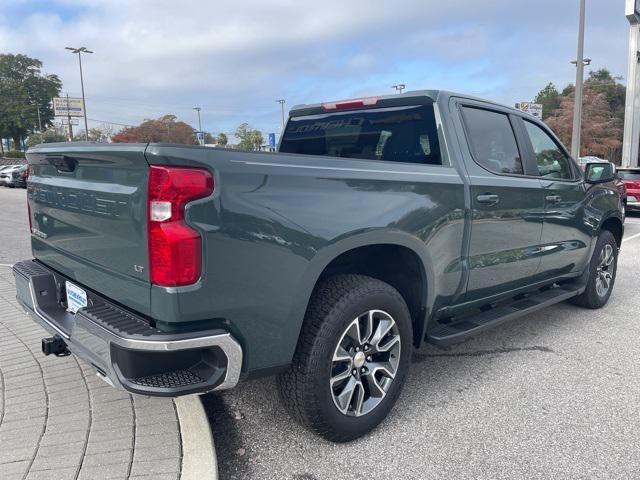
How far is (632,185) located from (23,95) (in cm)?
7231

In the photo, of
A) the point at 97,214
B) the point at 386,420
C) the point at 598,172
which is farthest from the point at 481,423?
the point at 598,172

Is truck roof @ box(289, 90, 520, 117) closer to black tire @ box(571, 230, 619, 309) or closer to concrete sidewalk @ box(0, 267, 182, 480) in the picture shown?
black tire @ box(571, 230, 619, 309)

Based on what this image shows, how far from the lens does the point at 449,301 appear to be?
11.2ft

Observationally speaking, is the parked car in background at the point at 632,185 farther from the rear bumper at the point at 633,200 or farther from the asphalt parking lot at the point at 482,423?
the asphalt parking lot at the point at 482,423

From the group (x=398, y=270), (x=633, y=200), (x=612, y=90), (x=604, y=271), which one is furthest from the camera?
(x=612, y=90)

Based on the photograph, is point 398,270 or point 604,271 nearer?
point 398,270

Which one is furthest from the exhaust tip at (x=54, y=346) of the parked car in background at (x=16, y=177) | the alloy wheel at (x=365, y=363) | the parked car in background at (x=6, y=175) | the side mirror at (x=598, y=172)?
the parked car in background at (x=6, y=175)

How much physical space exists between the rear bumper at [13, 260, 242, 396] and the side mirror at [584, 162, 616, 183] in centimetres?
388

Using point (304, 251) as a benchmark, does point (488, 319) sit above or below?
below

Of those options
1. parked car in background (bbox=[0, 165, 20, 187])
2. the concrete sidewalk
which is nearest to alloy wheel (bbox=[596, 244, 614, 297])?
the concrete sidewalk

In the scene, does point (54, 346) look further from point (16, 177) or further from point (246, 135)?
point (246, 135)

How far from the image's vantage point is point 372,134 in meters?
3.88

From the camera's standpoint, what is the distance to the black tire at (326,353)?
2586mm

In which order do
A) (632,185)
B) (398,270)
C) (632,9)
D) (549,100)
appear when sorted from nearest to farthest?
(398,270) < (632,185) < (632,9) < (549,100)
